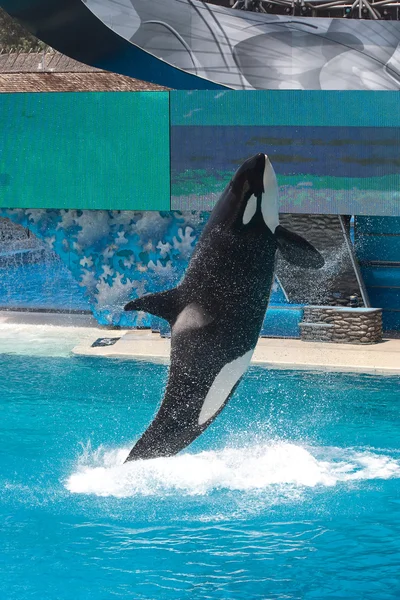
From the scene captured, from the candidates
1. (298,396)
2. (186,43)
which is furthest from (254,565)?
(186,43)

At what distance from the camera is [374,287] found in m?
17.1

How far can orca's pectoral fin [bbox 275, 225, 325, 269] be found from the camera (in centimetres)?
727

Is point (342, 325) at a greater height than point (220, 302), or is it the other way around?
point (220, 302)

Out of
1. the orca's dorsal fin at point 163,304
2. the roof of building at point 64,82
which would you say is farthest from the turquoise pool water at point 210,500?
the roof of building at point 64,82

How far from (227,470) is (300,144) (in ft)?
22.6

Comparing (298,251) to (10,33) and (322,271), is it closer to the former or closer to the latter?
(322,271)

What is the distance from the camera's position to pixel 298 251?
736 centimetres

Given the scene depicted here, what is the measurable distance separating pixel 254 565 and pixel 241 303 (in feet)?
6.98

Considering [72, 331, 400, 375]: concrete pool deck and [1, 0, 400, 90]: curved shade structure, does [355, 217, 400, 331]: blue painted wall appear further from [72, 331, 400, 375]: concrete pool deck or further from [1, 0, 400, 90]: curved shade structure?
[1, 0, 400, 90]: curved shade structure

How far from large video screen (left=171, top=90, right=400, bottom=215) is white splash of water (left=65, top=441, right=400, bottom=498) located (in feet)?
18.3

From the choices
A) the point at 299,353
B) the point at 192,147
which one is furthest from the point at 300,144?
the point at 299,353

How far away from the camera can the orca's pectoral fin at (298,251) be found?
7266 mm

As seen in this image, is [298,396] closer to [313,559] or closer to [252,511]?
[252,511]

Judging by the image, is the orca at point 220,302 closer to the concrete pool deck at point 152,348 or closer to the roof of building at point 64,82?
the concrete pool deck at point 152,348
